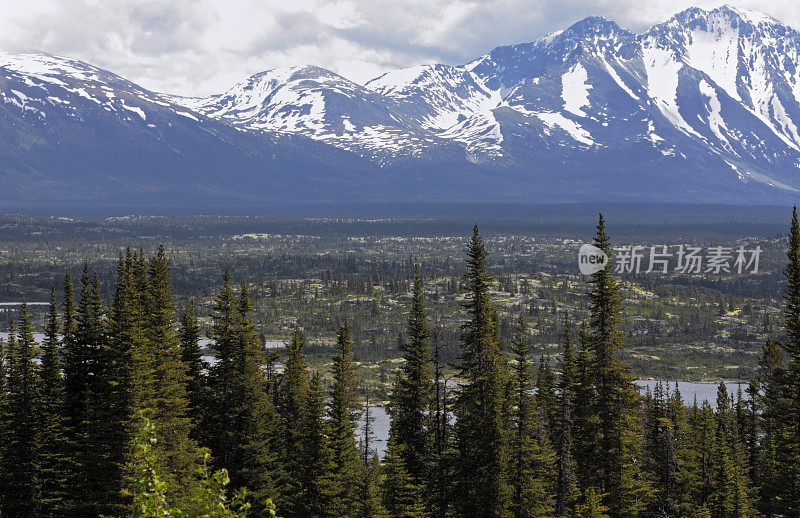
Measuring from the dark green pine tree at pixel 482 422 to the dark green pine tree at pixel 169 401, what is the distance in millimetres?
18494

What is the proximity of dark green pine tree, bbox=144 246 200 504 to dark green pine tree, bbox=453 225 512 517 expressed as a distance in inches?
728

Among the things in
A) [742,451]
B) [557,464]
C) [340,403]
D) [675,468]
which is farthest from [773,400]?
[340,403]

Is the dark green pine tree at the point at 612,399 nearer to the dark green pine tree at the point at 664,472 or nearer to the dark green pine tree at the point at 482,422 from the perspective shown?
the dark green pine tree at the point at 482,422

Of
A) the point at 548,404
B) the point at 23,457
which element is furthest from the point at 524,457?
the point at 23,457

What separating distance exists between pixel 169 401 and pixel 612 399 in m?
30.0

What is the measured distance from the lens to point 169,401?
57438 mm

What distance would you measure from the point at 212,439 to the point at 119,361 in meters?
15.7

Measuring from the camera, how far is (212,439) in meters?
69.4

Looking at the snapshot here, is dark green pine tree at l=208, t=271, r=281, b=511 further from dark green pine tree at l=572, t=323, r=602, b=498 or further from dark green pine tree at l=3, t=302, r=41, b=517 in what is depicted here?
dark green pine tree at l=572, t=323, r=602, b=498

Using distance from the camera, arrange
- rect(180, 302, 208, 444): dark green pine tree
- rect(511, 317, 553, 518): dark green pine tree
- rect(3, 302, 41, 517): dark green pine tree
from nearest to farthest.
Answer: rect(511, 317, 553, 518): dark green pine tree, rect(3, 302, 41, 517): dark green pine tree, rect(180, 302, 208, 444): dark green pine tree

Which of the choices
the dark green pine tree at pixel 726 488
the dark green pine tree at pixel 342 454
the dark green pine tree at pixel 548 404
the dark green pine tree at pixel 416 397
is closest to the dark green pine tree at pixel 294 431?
the dark green pine tree at pixel 342 454

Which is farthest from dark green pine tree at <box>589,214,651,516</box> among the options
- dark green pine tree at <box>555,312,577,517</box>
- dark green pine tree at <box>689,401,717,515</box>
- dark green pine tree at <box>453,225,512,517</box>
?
dark green pine tree at <box>689,401,717,515</box>

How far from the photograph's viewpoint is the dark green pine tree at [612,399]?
52.5m

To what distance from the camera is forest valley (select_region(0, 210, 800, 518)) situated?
176ft
